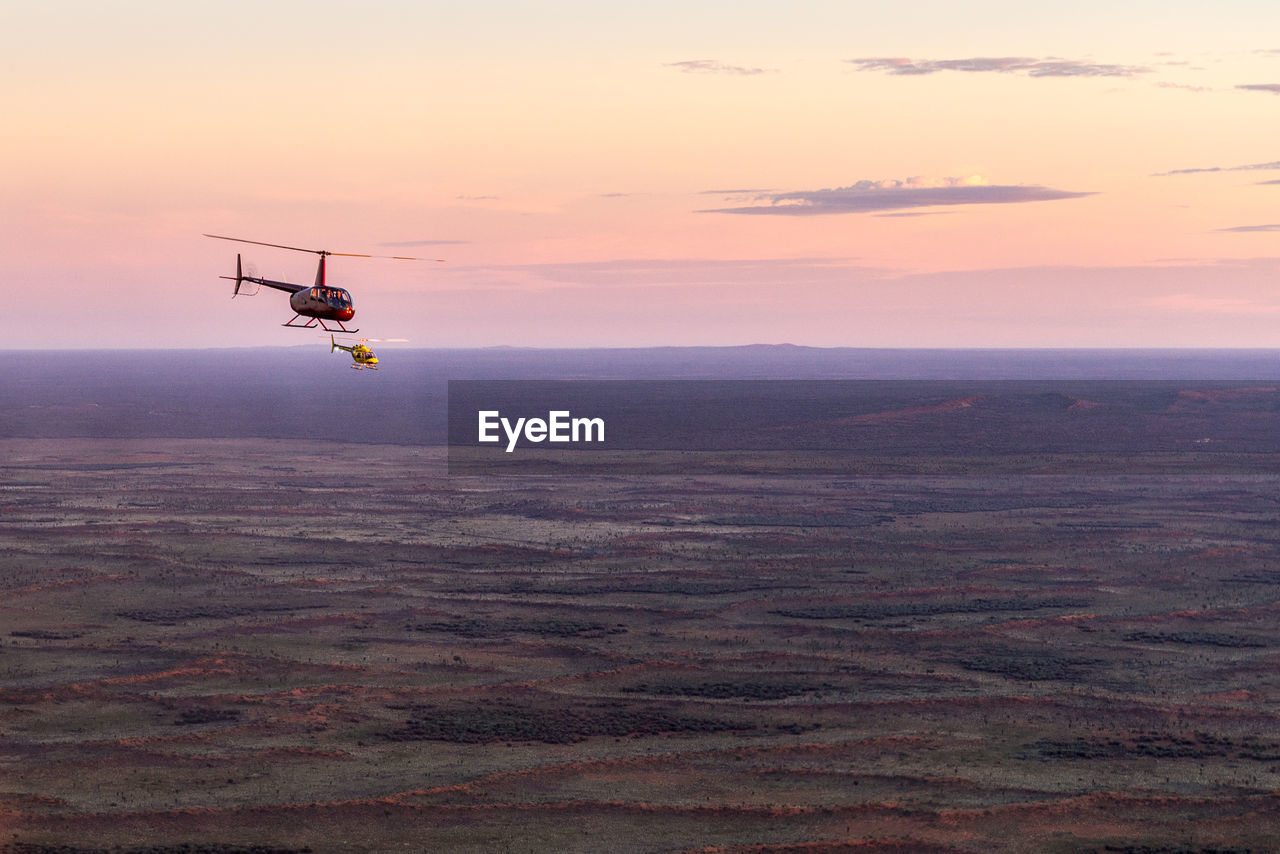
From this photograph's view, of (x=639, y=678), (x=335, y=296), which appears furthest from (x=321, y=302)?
(x=639, y=678)

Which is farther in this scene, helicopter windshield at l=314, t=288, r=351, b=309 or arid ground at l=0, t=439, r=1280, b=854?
helicopter windshield at l=314, t=288, r=351, b=309

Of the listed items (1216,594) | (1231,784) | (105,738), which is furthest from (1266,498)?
(105,738)

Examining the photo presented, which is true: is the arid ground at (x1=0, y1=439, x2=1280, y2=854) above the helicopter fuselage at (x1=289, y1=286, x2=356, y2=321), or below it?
below

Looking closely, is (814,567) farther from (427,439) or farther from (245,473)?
(427,439)

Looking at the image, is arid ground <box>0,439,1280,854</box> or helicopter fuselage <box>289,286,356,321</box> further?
helicopter fuselage <box>289,286,356,321</box>

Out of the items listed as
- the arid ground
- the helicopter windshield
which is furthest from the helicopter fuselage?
the arid ground

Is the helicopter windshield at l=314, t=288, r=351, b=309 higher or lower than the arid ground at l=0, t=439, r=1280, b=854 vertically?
higher

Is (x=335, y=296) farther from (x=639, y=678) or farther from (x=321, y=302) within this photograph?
(x=639, y=678)

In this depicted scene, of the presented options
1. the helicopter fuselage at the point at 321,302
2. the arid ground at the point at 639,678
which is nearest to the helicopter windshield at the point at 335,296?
the helicopter fuselage at the point at 321,302

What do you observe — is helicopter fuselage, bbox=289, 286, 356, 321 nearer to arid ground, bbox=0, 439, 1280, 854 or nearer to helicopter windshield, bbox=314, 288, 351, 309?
helicopter windshield, bbox=314, 288, 351, 309
